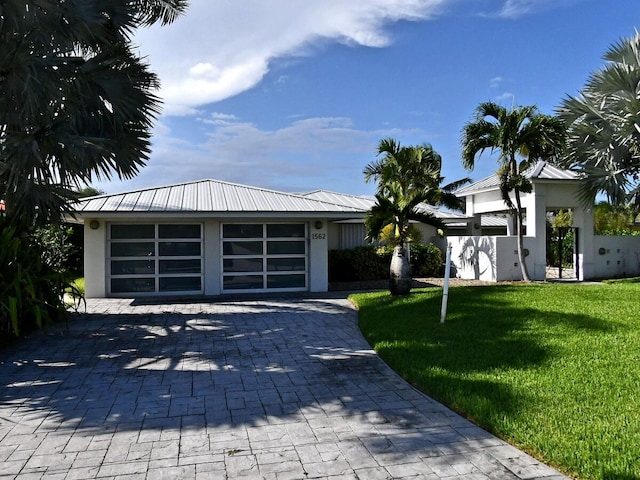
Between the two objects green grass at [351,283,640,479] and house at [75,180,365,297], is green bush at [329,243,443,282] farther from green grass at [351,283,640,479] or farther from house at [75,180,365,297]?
green grass at [351,283,640,479]

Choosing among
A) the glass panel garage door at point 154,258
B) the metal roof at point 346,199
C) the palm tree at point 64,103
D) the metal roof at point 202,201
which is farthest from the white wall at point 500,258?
the palm tree at point 64,103

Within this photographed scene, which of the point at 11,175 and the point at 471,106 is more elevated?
the point at 471,106

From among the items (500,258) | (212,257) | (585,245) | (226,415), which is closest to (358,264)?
(500,258)

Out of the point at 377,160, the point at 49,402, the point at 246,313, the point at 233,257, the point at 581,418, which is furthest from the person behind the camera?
the point at 377,160

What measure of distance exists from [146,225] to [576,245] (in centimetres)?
1617

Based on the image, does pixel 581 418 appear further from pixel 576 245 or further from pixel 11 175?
pixel 576 245

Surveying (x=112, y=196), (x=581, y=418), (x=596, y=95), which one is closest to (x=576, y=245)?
(x=596, y=95)

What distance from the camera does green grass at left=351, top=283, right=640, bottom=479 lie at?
4.14 metres

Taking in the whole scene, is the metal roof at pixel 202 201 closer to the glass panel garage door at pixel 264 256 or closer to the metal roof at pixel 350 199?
the glass panel garage door at pixel 264 256

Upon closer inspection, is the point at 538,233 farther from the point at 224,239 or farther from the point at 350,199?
the point at 224,239

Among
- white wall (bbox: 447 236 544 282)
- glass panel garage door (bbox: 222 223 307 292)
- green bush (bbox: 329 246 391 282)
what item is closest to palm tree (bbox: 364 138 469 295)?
glass panel garage door (bbox: 222 223 307 292)

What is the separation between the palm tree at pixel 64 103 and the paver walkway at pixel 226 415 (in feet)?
9.89

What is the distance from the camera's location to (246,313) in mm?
11938

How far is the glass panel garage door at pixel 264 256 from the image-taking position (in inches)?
610
